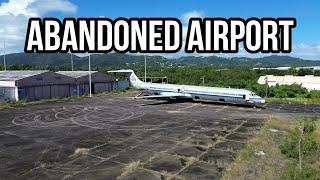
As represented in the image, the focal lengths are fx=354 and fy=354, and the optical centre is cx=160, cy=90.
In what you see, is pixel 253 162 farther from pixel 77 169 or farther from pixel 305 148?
pixel 77 169

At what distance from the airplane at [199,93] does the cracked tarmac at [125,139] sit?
71.9 inches

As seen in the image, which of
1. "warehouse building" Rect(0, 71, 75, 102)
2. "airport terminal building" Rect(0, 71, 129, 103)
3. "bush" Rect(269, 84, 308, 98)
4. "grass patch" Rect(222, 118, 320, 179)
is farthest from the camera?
"bush" Rect(269, 84, 308, 98)

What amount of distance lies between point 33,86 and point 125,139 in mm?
41246

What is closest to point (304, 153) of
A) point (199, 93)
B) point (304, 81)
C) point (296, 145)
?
point (296, 145)

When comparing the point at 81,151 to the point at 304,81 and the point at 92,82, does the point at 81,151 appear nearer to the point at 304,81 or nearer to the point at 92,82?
the point at 92,82

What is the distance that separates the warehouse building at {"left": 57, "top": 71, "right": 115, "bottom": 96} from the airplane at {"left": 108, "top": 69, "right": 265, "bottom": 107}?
48.9ft

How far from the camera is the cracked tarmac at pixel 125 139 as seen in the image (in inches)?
1020

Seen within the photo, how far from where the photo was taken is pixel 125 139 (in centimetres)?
3544

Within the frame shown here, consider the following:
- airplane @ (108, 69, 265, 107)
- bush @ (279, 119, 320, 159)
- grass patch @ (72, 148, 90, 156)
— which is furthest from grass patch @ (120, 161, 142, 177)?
airplane @ (108, 69, 265, 107)

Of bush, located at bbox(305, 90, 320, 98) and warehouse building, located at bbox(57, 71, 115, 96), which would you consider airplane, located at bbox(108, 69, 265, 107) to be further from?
bush, located at bbox(305, 90, 320, 98)

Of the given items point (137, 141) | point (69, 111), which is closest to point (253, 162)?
point (137, 141)

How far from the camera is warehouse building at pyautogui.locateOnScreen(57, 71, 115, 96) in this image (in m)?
82.4

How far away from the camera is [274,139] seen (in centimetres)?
3566

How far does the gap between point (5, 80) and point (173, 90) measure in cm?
3199
